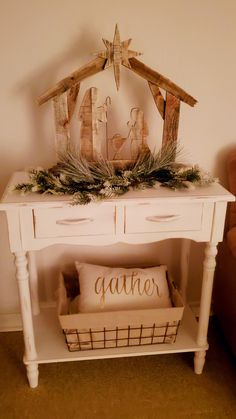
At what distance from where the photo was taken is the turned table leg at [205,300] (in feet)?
4.58

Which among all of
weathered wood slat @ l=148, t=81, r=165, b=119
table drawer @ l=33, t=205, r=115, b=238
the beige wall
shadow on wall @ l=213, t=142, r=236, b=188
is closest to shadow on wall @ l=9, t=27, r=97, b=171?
the beige wall

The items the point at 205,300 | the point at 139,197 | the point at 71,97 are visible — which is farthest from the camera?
the point at 205,300

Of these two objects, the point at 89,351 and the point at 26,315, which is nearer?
the point at 26,315

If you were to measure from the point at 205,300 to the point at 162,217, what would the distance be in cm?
42

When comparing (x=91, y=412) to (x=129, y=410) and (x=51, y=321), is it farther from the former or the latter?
(x=51, y=321)

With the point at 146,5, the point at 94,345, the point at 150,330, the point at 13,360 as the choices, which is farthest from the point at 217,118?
the point at 13,360

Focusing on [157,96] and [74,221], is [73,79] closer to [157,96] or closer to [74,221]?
[157,96]

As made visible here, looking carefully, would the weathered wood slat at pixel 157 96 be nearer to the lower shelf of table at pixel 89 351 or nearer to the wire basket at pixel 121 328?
the wire basket at pixel 121 328

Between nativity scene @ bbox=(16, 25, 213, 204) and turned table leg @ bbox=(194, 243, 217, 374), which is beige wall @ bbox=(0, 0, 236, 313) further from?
turned table leg @ bbox=(194, 243, 217, 374)

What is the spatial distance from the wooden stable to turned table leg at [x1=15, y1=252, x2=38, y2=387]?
0.44 m

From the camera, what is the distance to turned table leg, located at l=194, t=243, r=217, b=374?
1.40m

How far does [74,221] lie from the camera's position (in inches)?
49.6

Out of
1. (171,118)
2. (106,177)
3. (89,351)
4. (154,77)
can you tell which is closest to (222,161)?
(171,118)

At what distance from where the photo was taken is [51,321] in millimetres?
1694
